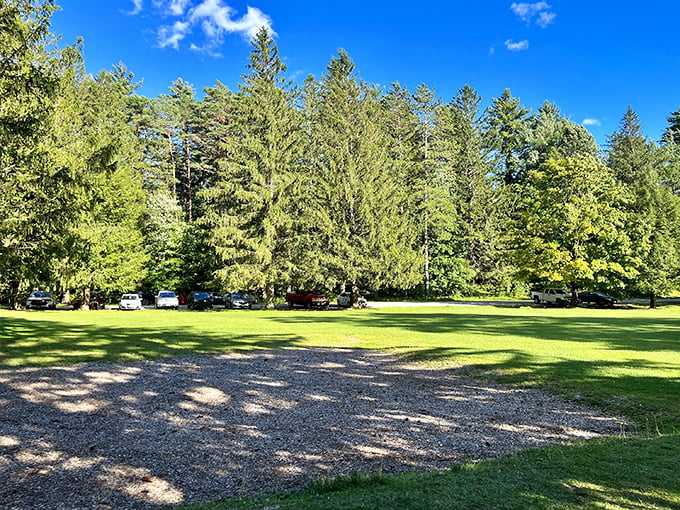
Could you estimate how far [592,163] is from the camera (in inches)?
1502

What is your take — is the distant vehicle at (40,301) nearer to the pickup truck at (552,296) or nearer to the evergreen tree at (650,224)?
the pickup truck at (552,296)

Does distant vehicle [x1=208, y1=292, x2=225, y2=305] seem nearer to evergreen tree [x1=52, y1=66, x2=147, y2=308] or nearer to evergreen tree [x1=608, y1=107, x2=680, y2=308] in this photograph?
evergreen tree [x1=52, y1=66, x2=147, y2=308]

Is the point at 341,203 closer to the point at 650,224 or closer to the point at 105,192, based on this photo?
the point at 105,192

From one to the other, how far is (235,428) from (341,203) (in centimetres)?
3115

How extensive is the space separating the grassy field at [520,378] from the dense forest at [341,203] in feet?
19.5

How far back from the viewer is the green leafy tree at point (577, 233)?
35.5m

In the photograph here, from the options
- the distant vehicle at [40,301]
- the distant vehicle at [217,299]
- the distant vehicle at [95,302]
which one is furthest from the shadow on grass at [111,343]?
the distant vehicle at [40,301]

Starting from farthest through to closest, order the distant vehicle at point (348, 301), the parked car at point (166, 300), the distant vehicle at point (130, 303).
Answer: the parked car at point (166, 300) < the distant vehicle at point (130, 303) < the distant vehicle at point (348, 301)

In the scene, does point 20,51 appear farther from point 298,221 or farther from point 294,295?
point 294,295

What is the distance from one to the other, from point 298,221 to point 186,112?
37.9 m

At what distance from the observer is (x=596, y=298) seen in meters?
41.4

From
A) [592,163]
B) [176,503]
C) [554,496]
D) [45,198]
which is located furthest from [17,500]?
[592,163]

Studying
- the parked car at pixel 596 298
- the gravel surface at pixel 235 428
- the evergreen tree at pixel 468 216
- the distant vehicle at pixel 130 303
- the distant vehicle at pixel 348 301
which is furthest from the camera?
the evergreen tree at pixel 468 216

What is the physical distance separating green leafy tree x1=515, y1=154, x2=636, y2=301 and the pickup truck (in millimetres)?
915
